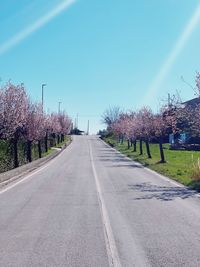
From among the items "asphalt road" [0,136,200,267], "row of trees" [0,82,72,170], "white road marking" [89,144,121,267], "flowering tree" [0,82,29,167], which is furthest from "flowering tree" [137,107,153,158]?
"white road marking" [89,144,121,267]

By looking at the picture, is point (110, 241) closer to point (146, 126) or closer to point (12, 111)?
point (12, 111)

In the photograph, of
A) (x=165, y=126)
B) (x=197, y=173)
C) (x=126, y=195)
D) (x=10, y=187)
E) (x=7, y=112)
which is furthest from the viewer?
(x=165, y=126)

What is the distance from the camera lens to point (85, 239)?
29.2 feet

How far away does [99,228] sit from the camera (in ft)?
33.1

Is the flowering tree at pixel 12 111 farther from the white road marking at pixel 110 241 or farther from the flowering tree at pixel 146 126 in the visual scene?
the white road marking at pixel 110 241

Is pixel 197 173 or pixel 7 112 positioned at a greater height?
pixel 7 112

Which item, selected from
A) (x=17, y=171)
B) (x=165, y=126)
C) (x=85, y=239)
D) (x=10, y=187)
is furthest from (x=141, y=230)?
A: (x=165, y=126)

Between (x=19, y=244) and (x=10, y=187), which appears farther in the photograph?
(x=10, y=187)

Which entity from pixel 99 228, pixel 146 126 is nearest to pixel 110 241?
pixel 99 228

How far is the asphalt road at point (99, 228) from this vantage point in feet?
24.5

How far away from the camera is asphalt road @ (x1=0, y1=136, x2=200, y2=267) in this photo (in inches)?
294

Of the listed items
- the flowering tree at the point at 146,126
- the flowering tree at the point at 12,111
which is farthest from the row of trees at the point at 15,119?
the flowering tree at the point at 146,126

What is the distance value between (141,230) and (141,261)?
2.60 m

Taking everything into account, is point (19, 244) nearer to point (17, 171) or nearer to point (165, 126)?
point (17, 171)
